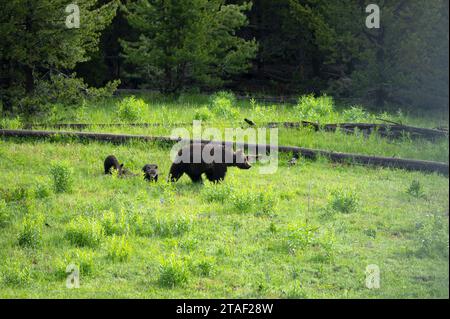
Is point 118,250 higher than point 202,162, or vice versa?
point 202,162

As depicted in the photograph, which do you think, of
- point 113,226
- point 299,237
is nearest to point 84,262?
point 113,226

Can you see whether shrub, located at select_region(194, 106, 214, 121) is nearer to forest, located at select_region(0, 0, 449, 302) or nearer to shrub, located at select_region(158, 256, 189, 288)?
forest, located at select_region(0, 0, 449, 302)

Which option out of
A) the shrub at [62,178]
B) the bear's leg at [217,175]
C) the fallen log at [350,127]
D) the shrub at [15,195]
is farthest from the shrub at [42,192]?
the fallen log at [350,127]

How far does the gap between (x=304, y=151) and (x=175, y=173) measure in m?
3.51

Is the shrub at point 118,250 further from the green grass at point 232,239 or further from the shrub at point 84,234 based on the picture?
the shrub at point 84,234

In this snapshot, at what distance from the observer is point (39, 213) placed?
1077 cm

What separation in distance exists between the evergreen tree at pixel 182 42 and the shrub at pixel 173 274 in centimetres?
1780

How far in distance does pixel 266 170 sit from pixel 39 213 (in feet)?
16.3

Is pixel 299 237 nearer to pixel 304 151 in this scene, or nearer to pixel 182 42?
pixel 304 151

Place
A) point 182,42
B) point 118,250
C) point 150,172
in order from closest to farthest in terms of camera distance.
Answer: point 118,250
point 150,172
point 182,42

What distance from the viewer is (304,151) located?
15383 mm

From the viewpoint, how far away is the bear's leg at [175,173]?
12898mm

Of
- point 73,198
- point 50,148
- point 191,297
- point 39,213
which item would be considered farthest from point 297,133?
point 191,297

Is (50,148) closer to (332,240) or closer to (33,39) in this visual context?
(33,39)
